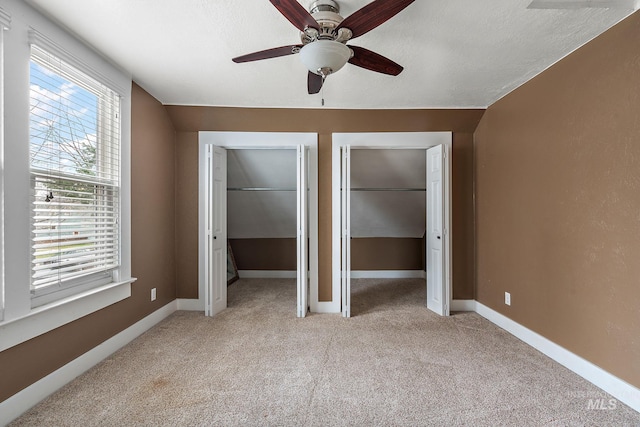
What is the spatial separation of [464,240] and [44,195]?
3877mm

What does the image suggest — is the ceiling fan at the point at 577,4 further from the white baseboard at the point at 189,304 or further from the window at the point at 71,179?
the white baseboard at the point at 189,304

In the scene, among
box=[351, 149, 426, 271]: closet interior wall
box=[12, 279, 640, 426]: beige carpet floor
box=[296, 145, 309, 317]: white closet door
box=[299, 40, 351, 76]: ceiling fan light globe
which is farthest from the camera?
box=[351, 149, 426, 271]: closet interior wall

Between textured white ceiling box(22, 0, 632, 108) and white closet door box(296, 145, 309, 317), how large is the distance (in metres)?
0.69

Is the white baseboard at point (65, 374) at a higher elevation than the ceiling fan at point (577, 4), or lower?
lower

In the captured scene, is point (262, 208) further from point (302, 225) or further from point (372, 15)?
point (372, 15)

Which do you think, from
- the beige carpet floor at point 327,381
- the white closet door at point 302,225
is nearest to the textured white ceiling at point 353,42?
the white closet door at point 302,225

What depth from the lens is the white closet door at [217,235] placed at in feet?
10.9

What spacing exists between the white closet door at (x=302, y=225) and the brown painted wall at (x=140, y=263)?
58.5 inches

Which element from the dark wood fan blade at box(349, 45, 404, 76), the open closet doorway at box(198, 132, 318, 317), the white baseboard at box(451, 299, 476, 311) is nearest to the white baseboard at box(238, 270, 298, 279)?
the open closet doorway at box(198, 132, 318, 317)

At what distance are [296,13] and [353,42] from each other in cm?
78

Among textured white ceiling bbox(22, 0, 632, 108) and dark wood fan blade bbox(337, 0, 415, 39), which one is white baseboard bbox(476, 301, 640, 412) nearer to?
textured white ceiling bbox(22, 0, 632, 108)

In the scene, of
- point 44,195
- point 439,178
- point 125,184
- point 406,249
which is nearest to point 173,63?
point 125,184

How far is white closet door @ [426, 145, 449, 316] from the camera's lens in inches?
132

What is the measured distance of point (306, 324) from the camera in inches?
123
